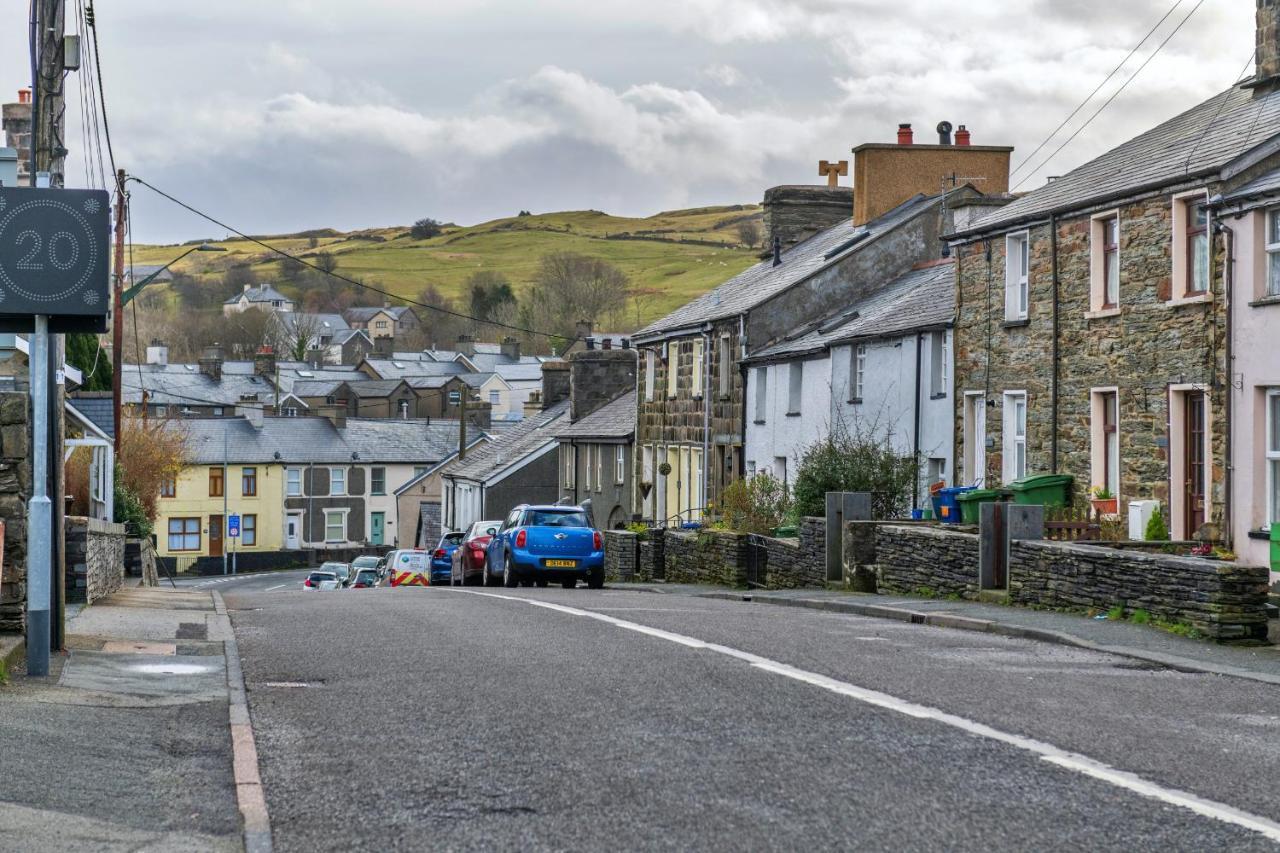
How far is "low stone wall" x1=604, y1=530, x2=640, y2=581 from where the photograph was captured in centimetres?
3894

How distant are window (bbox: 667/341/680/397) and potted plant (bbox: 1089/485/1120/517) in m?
24.8

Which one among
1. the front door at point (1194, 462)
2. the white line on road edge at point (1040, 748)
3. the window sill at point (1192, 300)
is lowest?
the white line on road edge at point (1040, 748)

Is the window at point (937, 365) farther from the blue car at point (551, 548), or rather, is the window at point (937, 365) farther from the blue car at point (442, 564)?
the blue car at point (442, 564)

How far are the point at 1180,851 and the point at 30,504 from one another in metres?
8.97

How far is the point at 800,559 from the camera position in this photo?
28.4m

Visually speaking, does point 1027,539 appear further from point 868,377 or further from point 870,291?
point 870,291

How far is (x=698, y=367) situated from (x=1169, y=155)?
23254mm

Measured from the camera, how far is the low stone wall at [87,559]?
20.6 meters

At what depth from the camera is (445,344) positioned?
182 meters

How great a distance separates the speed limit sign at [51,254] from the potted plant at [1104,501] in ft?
57.9

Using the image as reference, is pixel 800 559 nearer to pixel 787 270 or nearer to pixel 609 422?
pixel 787 270

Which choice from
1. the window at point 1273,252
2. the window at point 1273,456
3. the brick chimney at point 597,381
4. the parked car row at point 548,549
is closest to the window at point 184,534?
the brick chimney at point 597,381

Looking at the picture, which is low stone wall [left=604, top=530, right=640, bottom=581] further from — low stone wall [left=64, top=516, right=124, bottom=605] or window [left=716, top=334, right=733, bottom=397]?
low stone wall [left=64, top=516, right=124, bottom=605]

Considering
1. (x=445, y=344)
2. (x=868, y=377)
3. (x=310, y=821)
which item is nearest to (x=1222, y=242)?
(x=868, y=377)
